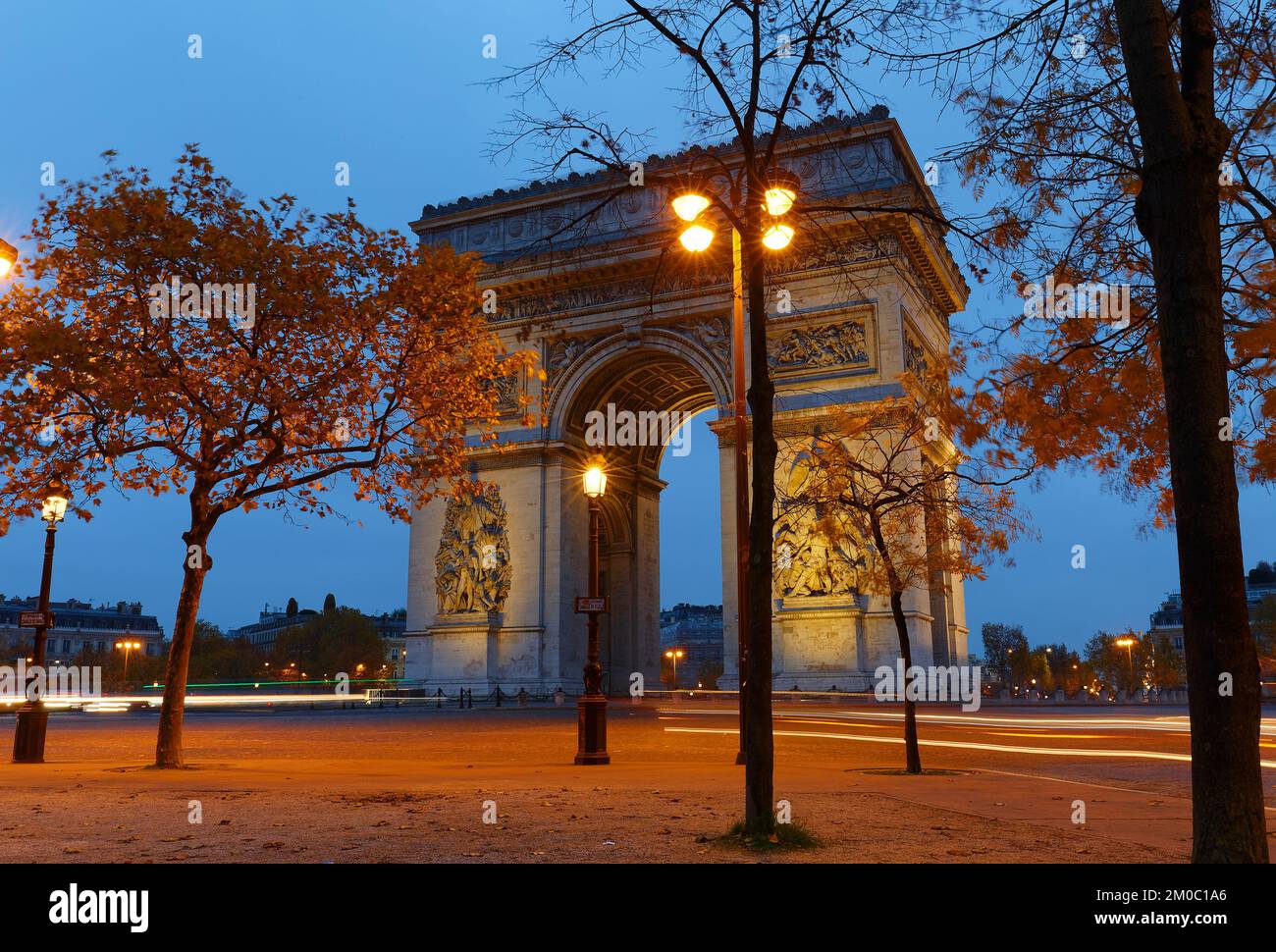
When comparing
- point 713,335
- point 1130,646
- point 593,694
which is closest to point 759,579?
point 593,694

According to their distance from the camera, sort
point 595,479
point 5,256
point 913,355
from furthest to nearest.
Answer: point 913,355 → point 595,479 → point 5,256

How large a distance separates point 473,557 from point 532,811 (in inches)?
1161

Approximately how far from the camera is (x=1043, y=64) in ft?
27.1

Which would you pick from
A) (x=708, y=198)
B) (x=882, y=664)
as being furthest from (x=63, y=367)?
(x=882, y=664)

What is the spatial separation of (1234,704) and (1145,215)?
2696 millimetres

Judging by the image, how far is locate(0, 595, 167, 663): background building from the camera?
143m

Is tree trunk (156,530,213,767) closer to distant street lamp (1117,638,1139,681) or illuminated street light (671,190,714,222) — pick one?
illuminated street light (671,190,714,222)

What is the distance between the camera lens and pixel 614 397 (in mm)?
40906

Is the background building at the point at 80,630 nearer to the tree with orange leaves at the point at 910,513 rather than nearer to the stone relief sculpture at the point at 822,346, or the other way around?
the stone relief sculpture at the point at 822,346

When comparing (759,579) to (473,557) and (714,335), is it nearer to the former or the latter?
(714,335)

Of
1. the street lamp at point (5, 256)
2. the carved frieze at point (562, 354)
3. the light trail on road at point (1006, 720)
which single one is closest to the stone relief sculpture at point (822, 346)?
the carved frieze at point (562, 354)

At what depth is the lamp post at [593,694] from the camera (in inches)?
618

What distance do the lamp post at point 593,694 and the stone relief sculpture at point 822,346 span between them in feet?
60.0

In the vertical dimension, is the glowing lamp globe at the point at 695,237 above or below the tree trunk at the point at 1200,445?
above
